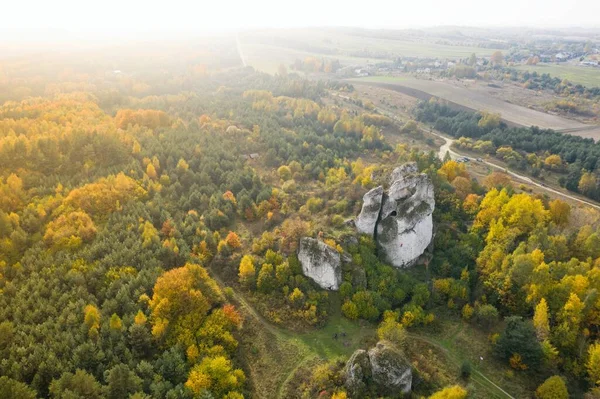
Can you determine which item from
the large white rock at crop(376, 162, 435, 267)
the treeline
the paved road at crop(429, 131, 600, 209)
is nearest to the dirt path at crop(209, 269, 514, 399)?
the large white rock at crop(376, 162, 435, 267)

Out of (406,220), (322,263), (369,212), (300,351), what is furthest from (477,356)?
(369,212)

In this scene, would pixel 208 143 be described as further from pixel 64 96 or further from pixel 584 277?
pixel 584 277

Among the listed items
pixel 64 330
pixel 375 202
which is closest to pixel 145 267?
pixel 64 330

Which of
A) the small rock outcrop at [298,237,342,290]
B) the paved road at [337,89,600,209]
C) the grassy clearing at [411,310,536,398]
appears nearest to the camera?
the grassy clearing at [411,310,536,398]

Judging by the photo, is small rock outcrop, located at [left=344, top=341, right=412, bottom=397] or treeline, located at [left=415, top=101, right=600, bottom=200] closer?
small rock outcrop, located at [left=344, top=341, right=412, bottom=397]

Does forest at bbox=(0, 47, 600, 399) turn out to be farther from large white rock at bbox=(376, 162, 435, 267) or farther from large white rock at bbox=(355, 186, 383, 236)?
large white rock at bbox=(376, 162, 435, 267)

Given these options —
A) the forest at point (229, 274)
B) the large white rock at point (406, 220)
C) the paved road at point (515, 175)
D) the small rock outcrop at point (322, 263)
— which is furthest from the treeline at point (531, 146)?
the small rock outcrop at point (322, 263)
